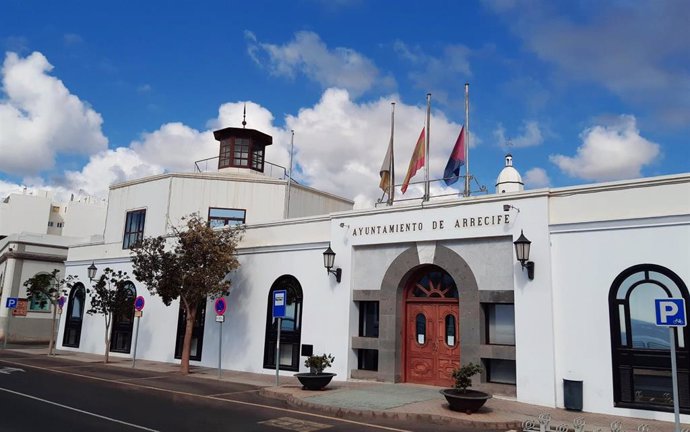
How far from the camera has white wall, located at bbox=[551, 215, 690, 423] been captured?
484 inches

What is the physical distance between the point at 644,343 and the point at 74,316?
25999 mm

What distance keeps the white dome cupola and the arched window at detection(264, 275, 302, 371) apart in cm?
1664

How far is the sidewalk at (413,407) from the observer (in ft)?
36.2

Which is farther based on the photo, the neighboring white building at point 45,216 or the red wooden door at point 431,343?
the neighboring white building at point 45,216

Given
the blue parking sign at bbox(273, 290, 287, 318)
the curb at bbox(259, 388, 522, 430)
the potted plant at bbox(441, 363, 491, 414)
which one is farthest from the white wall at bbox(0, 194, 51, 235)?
the potted plant at bbox(441, 363, 491, 414)

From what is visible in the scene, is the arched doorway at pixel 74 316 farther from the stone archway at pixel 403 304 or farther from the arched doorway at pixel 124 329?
the stone archway at pixel 403 304

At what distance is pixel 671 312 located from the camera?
9.15 m

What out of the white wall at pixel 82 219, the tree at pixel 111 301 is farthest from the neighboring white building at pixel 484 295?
the white wall at pixel 82 219

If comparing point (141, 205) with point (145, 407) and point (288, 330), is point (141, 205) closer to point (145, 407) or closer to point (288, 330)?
point (288, 330)

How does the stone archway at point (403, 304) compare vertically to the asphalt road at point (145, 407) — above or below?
above

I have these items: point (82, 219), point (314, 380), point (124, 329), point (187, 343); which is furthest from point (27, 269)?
point (314, 380)

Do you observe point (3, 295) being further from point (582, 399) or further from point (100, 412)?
point (582, 399)

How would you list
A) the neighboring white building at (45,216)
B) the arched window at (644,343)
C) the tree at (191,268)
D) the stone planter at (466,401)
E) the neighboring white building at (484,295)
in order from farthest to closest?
the neighboring white building at (45,216), the tree at (191,268), the neighboring white building at (484,295), the arched window at (644,343), the stone planter at (466,401)

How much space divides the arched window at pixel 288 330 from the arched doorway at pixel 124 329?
8.03 m
